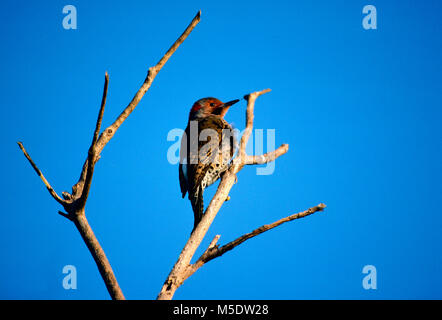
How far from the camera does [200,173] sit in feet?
18.7

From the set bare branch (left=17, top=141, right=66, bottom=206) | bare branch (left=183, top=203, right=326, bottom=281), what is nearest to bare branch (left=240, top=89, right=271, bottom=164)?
bare branch (left=183, top=203, right=326, bottom=281)

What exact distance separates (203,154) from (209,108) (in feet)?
4.27

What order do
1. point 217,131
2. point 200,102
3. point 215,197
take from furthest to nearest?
point 200,102
point 217,131
point 215,197

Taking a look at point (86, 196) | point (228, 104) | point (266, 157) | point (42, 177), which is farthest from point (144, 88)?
point (228, 104)

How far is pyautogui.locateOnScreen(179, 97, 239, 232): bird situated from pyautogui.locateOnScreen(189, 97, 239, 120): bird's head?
0.26 meters

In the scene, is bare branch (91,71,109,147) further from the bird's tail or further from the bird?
the bird

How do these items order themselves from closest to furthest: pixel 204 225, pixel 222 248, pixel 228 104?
1. pixel 222 248
2. pixel 204 225
3. pixel 228 104

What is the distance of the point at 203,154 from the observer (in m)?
5.84

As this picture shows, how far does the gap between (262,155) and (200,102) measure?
9.24ft

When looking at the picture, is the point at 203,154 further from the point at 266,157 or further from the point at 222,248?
the point at 222,248
